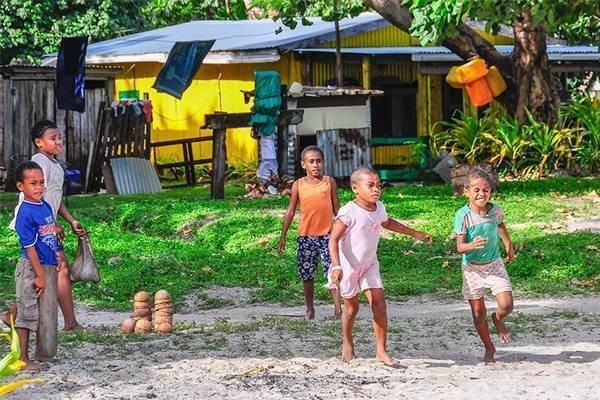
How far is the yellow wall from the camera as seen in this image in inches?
1106

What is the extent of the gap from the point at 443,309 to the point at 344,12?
1108cm

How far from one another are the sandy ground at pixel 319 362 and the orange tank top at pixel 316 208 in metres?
0.76

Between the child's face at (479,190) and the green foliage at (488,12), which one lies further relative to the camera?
the green foliage at (488,12)

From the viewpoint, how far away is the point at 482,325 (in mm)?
9031

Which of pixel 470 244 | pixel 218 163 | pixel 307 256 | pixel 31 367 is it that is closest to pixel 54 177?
pixel 31 367

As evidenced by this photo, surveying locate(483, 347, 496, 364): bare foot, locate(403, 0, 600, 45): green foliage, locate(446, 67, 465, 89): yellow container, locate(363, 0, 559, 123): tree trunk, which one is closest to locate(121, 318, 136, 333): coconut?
locate(483, 347, 496, 364): bare foot

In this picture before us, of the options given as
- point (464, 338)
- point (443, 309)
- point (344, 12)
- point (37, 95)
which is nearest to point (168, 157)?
point (37, 95)

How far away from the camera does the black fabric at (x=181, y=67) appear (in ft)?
80.6

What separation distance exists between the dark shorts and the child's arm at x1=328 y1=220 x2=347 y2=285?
196cm

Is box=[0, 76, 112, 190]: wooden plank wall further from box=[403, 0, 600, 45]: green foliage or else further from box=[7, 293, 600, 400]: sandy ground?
box=[7, 293, 600, 400]: sandy ground

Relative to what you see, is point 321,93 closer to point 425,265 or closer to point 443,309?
point 425,265

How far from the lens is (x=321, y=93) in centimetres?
2417

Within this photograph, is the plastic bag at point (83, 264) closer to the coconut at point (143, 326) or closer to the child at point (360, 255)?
the coconut at point (143, 326)

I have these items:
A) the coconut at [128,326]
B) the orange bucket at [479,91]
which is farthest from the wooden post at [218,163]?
the coconut at [128,326]
